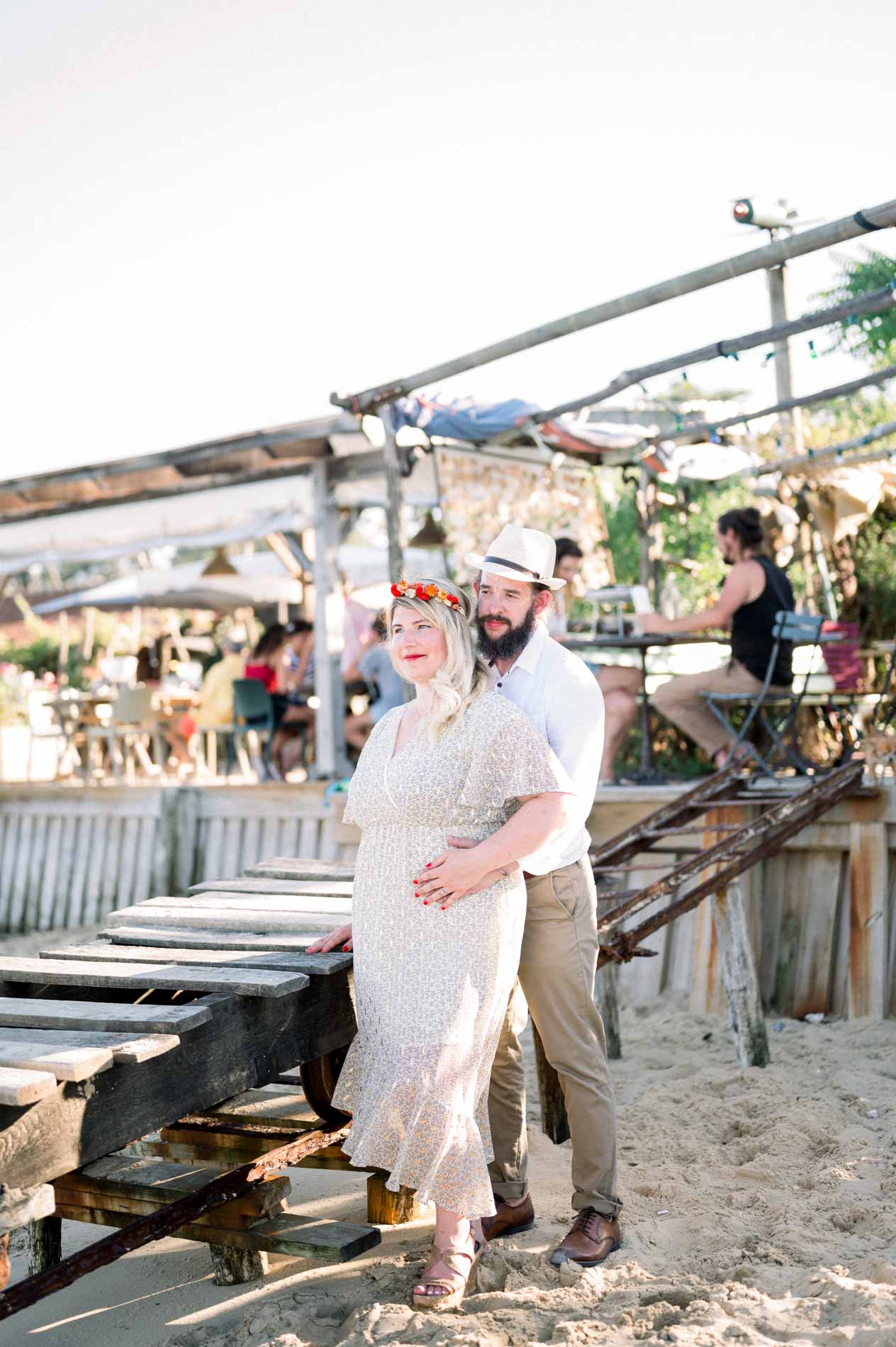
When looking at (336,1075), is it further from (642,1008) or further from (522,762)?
(642,1008)

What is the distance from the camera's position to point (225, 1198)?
3135 millimetres

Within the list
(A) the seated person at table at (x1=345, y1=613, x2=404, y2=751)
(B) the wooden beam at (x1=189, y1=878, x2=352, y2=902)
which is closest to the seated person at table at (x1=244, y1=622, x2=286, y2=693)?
(A) the seated person at table at (x1=345, y1=613, x2=404, y2=751)

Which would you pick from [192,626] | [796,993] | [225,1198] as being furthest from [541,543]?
[192,626]

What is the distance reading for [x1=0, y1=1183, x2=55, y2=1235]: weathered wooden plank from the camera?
2375 millimetres

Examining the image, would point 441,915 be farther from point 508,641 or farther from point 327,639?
point 327,639

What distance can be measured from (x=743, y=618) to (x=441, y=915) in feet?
12.6

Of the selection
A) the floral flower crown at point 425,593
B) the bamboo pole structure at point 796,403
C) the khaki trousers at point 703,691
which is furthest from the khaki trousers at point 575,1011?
the bamboo pole structure at point 796,403

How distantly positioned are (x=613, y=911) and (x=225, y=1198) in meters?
1.66

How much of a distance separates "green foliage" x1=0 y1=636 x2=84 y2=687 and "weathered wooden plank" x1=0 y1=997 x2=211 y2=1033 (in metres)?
18.8

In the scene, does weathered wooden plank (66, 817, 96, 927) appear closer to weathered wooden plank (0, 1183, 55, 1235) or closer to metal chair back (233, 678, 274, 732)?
metal chair back (233, 678, 274, 732)

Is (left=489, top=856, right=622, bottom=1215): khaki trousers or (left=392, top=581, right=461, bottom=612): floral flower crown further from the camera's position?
(left=489, top=856, right=622, bottom=1215): khaki trousers

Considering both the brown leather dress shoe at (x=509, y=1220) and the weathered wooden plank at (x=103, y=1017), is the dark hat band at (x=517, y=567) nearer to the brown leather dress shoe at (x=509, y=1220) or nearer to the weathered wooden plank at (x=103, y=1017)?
the weathered wooden plank at (x=103, y=1017)

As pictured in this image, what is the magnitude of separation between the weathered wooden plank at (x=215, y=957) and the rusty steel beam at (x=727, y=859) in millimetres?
1152

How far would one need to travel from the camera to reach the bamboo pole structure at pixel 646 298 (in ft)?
14.1
